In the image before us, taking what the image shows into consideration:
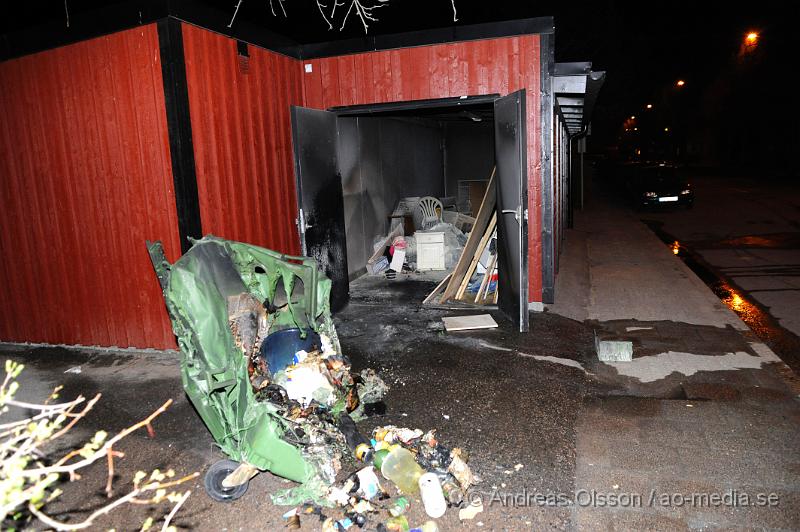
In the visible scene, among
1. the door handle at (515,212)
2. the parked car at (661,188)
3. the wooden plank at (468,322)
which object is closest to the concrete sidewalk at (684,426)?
the wooden plank at (468,322)

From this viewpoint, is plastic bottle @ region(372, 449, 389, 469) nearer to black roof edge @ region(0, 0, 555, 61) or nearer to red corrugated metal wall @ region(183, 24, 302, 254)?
red corrugated metal wall @ region(183, 24, 302, 254)

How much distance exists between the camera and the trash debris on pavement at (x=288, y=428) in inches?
132

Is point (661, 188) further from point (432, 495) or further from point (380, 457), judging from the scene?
point (432, 495)

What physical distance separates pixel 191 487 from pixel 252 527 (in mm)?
686

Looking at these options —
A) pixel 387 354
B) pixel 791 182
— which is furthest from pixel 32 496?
pixel 791 182

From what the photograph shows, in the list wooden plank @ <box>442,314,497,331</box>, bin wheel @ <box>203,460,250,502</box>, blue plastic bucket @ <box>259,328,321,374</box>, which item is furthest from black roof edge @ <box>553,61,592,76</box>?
bin wheel @ <box>203,460,250,502</box>

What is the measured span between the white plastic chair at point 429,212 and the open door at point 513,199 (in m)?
4.95

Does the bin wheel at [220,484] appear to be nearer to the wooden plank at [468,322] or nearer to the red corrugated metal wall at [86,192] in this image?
the red corrugated metal wall at [86,192]

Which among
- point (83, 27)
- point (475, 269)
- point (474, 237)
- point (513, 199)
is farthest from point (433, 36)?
point (83, 27)

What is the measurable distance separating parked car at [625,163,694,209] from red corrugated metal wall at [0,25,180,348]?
17.1m

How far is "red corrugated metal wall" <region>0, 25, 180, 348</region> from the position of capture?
573 centimetres

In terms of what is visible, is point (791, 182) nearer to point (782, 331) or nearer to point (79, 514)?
point (782, 331)

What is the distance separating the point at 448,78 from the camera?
7.34 metres

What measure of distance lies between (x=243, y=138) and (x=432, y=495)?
470cm
